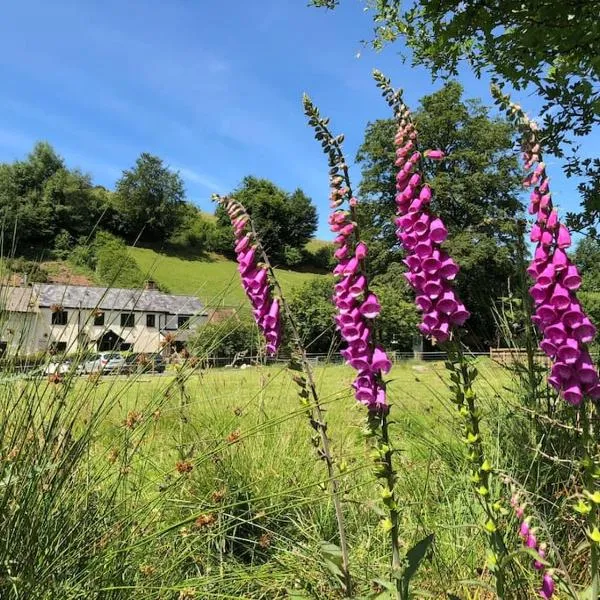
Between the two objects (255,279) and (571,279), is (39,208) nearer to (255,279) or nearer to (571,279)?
(255,279)

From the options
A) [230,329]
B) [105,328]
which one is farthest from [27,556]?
[230,329]

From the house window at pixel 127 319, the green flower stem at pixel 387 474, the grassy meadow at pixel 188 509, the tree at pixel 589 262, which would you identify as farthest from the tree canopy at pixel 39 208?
the tree at pixel 589 262

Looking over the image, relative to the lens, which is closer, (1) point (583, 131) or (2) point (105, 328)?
(2) point (105, 328)

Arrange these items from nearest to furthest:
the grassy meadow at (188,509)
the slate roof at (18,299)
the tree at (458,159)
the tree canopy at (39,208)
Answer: the grassy meadow at (188,509)
the slate roof at (18,299)
the tree canopy at (39,208)
the tree at (458,159)

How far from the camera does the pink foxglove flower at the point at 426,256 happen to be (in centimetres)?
197

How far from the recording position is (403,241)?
2107 millimetres

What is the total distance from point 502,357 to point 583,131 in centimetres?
201

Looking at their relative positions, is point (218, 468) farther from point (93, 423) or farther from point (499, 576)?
point (499, 576)

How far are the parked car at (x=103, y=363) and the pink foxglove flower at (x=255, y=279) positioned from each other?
1.01 m

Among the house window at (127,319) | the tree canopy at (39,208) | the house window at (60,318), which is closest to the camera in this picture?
the house window at (127,319)

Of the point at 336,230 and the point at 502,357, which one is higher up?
the point at 336,230

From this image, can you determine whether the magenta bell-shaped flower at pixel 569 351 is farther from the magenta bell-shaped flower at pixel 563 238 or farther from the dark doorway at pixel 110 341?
the dark doorway at pixel 110 341

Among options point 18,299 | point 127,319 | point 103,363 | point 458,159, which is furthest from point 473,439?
point 458,159

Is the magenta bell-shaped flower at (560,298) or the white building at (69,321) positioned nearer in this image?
the magenta bell-shaped flower at (560,298)
